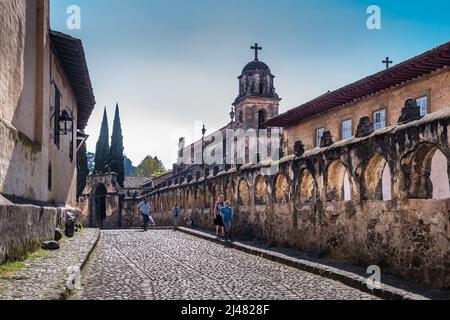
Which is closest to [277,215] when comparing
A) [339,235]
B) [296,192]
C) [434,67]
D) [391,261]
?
[296,192]

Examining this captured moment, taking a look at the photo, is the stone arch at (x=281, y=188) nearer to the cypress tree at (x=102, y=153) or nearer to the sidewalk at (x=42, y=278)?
the sidewalk at (x=42, y=278)

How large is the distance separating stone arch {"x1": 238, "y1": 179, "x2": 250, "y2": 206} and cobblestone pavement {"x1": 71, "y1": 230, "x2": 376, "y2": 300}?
416 centimetres

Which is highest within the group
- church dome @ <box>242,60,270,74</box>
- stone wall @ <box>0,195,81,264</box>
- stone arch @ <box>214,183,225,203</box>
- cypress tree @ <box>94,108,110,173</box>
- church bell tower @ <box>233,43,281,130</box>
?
church dome @ <box>242,60,270,74</box>

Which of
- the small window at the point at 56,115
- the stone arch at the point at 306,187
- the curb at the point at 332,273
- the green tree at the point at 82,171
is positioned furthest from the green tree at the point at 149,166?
the stone arch at the point at 306,187

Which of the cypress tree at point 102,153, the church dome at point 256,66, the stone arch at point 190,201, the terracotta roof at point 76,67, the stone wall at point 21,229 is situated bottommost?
the stone wall at point 21,229

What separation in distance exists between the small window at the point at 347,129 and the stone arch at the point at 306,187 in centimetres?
934

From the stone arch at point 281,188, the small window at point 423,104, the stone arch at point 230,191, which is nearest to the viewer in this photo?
the stone arch at point 281,188

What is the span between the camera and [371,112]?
20531 mm

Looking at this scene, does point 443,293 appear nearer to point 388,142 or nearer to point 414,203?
point 414,203

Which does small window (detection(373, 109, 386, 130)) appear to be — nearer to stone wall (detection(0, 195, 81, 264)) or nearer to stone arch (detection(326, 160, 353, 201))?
stone arch (detection(326, 160, 353, 201))

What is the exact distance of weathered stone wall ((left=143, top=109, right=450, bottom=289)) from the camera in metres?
7.90

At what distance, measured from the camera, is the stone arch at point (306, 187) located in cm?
1296

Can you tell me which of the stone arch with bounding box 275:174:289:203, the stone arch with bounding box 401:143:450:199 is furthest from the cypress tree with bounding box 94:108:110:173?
the stone arch with bounding box 401:143:450:199
